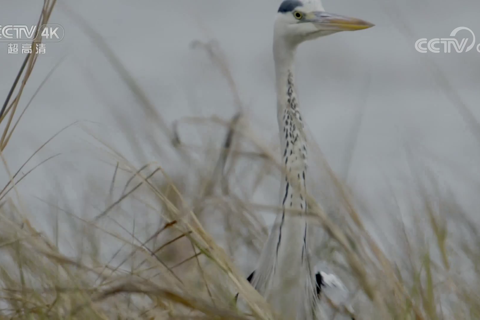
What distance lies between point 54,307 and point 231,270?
0.35m

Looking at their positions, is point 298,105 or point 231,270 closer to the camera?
point 231,270

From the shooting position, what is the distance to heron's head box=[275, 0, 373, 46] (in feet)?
9.10

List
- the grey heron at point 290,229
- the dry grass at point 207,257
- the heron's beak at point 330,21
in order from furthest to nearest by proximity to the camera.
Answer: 1. the heron's beak at point 330,21
2. the grey heron at point 290,229
3. the dry grass at point 207,257

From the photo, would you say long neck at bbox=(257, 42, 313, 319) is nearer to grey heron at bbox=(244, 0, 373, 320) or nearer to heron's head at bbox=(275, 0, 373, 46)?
grey heron at bbox=(244, 0, 373, 320)

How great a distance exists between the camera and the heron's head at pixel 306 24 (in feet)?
9.10

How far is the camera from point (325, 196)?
5.51 ft

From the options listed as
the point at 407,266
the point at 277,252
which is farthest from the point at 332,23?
the point at 407,266

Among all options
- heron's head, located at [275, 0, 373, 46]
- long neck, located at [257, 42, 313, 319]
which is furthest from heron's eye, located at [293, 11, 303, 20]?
long neck, located at [257, 42, 313, 319]

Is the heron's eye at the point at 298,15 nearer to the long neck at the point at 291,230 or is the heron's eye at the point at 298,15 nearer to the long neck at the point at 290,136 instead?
the long neck at the point at 290,136

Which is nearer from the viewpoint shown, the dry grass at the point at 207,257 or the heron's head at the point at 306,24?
the dry grass at the point at 207,257

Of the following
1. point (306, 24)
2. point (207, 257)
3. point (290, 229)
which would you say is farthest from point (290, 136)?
point (207, 257)

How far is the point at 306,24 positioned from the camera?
280 cm

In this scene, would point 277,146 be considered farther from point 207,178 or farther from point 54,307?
point 54,307

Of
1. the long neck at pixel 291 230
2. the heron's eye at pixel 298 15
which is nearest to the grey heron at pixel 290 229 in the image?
the long neck at pixel 291 230
